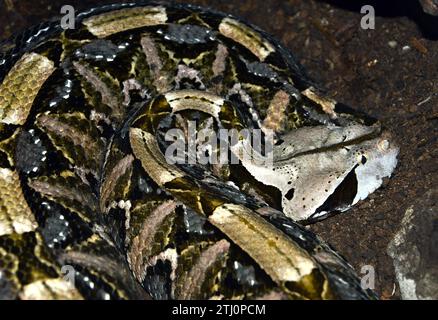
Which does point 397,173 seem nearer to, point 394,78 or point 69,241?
point 394,78

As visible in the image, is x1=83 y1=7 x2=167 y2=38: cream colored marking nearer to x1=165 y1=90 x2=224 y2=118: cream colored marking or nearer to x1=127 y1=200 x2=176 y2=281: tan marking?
x1=165 y1=90 x2=224 y2=118: cream colored marking

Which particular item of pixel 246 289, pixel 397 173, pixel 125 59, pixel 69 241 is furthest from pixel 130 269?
pixel 397 173

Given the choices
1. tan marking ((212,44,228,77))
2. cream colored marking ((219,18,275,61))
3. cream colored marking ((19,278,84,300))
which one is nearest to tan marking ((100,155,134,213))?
cream colored marking ((19,278,84,300))

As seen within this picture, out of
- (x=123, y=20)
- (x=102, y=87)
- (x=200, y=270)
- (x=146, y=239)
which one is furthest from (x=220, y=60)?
(x=200, y=270)

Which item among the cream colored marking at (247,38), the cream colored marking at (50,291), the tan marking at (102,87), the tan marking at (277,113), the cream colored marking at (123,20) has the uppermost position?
the cream colored marking at (123,20)

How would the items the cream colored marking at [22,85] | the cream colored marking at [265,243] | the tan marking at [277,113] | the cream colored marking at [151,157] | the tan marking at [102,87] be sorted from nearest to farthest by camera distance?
the cream colored marking at [265,243]
the cream colored marking at [151,157]
the cream colored marking at [22,85]
the tan marking at [102,87]
the tan marking at [277,113]

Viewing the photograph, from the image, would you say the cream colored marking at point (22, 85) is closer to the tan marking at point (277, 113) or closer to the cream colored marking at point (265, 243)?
the cream colored marking at point (265, 243)

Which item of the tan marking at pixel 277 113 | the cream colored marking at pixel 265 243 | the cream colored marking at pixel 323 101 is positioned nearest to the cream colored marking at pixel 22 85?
the cream colored marking at pixel 265 243
